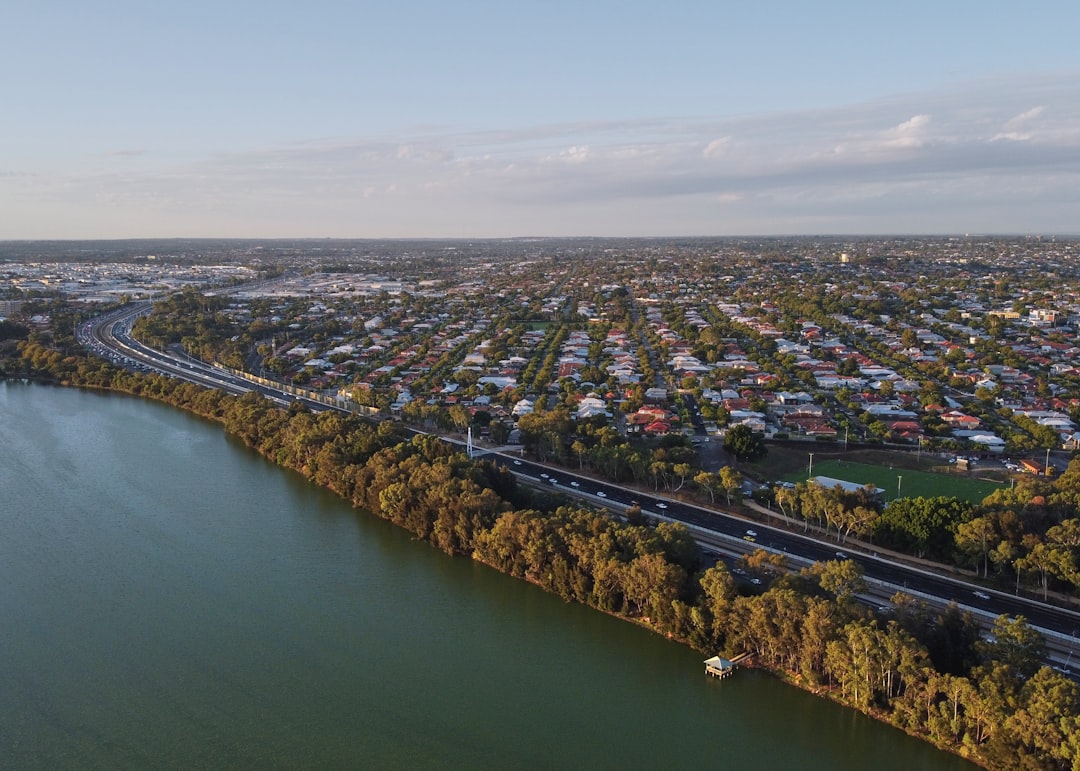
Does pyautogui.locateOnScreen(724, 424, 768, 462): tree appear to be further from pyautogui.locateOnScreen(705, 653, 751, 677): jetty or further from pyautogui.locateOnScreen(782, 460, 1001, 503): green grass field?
pyautogui.locateOnScreen(705, 653, 751, 677): jetty

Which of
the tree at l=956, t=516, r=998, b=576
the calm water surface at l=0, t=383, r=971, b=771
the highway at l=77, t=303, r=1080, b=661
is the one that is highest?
the tree at l=956, t=516, r=998, b=576

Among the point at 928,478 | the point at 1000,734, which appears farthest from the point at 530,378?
the point at 1000,734

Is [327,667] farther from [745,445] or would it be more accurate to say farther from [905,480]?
[905,480]

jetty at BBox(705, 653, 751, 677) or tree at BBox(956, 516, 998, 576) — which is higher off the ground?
tree at BBox(956, 516, 998, 576)

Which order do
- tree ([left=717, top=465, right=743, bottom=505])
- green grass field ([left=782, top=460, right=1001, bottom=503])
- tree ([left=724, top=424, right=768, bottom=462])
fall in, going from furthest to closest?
tree ([left=724, top=424, right=768, bottom=462])
green grass field ([left=782, top=460, right=1001, bottom=503])
tree ([left=717, top=465, right=743, bottom=505])

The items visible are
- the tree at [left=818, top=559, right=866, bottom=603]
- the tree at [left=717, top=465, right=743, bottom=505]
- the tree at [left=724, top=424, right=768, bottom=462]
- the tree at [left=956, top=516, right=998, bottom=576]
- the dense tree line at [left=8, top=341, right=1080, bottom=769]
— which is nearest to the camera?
the dense tree line at [left=8, top=341, right=1080, bottom=769]

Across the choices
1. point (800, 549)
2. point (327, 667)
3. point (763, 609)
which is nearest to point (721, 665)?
point (763, 609)

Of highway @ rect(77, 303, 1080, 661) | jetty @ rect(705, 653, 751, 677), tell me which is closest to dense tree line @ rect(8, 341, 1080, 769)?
jetty @ rect(705, 653, 751, 677)

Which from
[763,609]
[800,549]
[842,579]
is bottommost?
[800,549]
